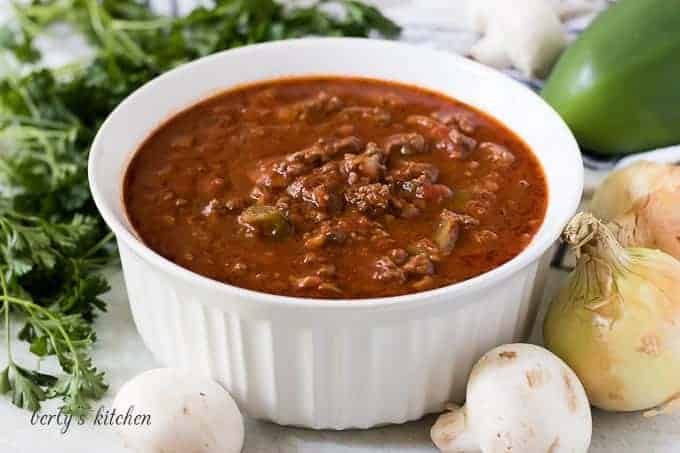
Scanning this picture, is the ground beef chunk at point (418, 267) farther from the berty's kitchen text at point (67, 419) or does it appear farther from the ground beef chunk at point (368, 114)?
the berty's kitchen text at point (67, 419)

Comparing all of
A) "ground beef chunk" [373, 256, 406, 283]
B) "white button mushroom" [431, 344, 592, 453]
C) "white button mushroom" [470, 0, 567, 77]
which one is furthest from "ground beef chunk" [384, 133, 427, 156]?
"white button mushroom" [470, 0, 567, 77]

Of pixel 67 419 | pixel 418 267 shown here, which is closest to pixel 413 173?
pixel 418 267

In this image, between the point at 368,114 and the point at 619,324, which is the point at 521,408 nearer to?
the point at 619,324

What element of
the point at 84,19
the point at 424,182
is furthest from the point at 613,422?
the point at 84,19

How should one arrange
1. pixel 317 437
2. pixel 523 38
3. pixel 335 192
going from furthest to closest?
pixel 523 38
pixel 335 192
pixel 317 437

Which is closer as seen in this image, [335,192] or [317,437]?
[317,437]

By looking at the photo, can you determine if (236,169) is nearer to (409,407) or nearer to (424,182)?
(424,182)
